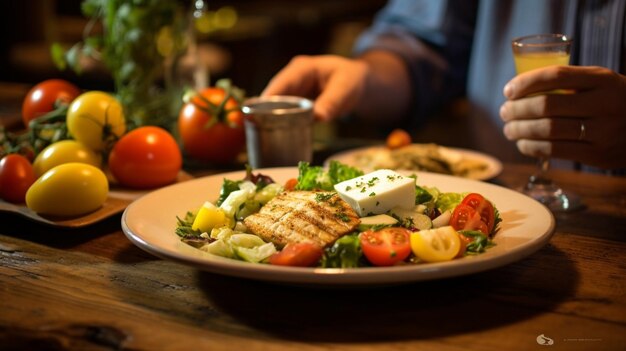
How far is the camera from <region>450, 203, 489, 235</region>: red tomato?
1.49 metres

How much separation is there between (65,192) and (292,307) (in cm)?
77

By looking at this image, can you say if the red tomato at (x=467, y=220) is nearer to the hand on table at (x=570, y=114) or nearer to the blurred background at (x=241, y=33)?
the hand on table at (x=570, y=114)

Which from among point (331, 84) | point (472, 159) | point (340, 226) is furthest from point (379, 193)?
point (331, 84)

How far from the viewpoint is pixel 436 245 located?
1309mm

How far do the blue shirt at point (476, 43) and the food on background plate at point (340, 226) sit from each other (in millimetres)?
1526

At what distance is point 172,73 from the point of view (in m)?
2.89

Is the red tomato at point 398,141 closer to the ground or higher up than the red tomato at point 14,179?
closer to the ground

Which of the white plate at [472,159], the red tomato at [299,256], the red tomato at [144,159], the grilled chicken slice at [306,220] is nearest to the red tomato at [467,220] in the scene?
the grilled chicken slice at [306,220]

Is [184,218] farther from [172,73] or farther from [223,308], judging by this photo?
[172,73]

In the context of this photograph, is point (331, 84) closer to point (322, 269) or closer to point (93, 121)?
point (93, 121)

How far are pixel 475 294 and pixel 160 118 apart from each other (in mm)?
1725

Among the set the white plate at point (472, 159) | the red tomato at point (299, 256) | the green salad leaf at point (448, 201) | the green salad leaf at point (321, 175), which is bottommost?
the white plate at point (472, 159)

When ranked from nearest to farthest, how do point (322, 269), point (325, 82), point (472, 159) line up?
point (322, 269) → point (472, 159) → point (325, 82)

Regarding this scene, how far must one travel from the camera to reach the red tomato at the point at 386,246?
1306 millimetres
